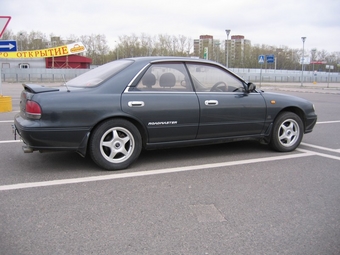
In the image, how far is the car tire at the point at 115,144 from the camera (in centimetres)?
432

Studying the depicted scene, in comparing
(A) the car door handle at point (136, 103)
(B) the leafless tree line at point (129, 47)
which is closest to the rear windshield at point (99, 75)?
(A) the car door handle at point (136, 103)

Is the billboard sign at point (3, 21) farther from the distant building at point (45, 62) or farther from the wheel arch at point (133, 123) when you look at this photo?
the distant building at point (45, 62)

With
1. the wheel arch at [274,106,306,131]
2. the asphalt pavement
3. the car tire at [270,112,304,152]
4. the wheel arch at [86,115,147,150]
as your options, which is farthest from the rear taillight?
the asphalt pavement

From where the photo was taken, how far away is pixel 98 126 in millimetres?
4336

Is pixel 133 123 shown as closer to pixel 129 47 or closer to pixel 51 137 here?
pixel 51 137

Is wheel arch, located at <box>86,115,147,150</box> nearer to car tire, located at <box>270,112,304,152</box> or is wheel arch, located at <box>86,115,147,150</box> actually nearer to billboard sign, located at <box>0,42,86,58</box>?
car tire, located at <box>270,112,304,152</box>

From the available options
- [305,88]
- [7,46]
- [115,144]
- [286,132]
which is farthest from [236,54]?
[115,144]

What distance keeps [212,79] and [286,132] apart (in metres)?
1.58

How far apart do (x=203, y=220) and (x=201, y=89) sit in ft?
7.71

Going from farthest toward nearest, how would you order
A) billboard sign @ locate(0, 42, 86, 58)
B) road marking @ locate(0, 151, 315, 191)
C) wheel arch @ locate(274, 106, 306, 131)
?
billboard sign @ locate(0, 42, 86, 58), wheel arch @ locate(274, 106, 306, 131), road marking @ locate(0, 151, 315, 191)

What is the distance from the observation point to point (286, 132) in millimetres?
5617

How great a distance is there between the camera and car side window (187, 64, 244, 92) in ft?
16.4

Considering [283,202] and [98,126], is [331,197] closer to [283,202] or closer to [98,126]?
[283,202]

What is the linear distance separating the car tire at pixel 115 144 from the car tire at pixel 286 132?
2.36 metres
